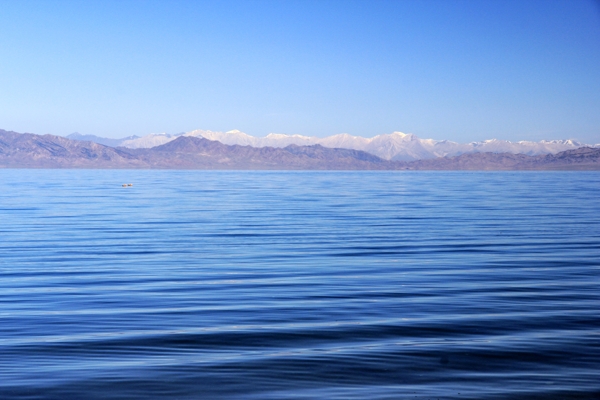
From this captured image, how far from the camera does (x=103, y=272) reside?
20234mm

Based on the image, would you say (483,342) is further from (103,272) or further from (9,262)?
(9,262)

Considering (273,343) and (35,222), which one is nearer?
(273,343)

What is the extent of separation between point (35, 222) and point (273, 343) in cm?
3035

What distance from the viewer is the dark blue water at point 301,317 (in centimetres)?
964

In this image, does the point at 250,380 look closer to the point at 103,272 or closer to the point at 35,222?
the point at 103,272

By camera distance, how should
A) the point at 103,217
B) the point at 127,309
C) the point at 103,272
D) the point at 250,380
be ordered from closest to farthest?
the point at 250,380
the point at 127,309
the point at 103,272
the point at 103,217

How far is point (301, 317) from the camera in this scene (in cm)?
1388

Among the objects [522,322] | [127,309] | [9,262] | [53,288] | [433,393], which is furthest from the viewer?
[9,262]

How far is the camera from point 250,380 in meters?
9.73

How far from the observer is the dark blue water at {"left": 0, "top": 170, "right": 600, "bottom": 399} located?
31.6 feet

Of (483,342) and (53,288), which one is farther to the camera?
(53,288)

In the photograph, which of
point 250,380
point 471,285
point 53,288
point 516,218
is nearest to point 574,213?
point 516,218

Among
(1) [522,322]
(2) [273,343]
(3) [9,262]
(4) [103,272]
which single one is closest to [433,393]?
(2) [273,343]

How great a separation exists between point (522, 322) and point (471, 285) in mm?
4450
